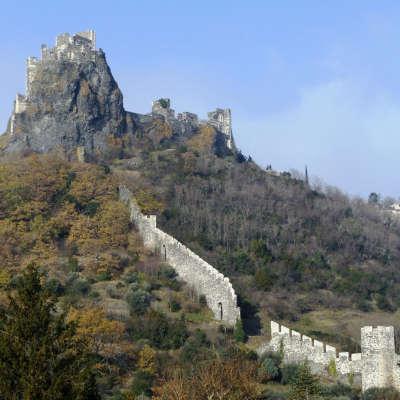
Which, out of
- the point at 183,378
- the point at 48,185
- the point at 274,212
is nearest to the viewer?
the point at 183,378

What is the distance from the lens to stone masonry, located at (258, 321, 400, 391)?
34.1m

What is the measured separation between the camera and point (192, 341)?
39.1 metres

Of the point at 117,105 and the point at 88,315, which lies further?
the point at 117,105

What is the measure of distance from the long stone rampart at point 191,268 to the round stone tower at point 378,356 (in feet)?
26.2

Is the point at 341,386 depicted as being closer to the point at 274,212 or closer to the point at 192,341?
the point at 192,341

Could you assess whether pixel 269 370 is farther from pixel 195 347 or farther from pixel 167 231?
pixel 167 231

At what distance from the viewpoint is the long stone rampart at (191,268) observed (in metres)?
42.1

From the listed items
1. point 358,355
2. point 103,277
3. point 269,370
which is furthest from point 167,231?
point 358,355

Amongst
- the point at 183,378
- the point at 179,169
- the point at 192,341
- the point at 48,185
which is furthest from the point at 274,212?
the point at 183,378

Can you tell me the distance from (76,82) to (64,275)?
21155mm

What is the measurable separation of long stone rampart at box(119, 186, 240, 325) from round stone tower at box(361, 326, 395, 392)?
26.2 feet

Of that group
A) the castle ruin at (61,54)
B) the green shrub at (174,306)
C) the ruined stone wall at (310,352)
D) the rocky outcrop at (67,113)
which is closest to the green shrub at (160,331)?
the green shrub at (174,306)

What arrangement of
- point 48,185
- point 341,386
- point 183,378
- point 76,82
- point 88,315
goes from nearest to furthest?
point 183,378, point 341,386, point 88,315, point 48,185, point 76,82

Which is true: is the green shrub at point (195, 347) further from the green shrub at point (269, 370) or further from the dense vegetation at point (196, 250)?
the green shrub at point (269, 370)
